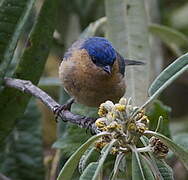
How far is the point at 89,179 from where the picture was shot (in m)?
1.90

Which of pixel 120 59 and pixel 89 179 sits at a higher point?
pixel 120 59

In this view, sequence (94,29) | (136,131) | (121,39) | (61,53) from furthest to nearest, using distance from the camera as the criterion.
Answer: (61,53), (94,29), (121,39), (136,131)

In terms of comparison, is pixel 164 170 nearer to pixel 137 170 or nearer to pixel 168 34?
pixel 137 170

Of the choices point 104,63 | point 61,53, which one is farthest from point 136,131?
point 61,53

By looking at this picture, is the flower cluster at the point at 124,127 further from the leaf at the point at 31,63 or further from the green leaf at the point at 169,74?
the leaf at the point at 31,63

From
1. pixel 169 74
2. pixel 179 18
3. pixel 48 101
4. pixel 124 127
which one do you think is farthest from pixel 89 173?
pixel 179 18

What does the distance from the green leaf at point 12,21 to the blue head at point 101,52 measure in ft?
1.68

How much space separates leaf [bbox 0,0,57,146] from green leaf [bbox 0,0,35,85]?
13cm

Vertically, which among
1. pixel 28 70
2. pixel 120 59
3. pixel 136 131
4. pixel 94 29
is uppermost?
pixel 94 29

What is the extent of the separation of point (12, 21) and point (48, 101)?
481mm

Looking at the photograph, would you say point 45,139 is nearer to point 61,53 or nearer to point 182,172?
point 61,53

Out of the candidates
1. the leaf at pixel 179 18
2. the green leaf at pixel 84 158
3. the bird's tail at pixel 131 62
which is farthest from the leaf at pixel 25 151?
the leaf at pixel 179 18

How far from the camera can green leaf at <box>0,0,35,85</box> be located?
2.64 m

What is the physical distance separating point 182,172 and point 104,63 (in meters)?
1.40
